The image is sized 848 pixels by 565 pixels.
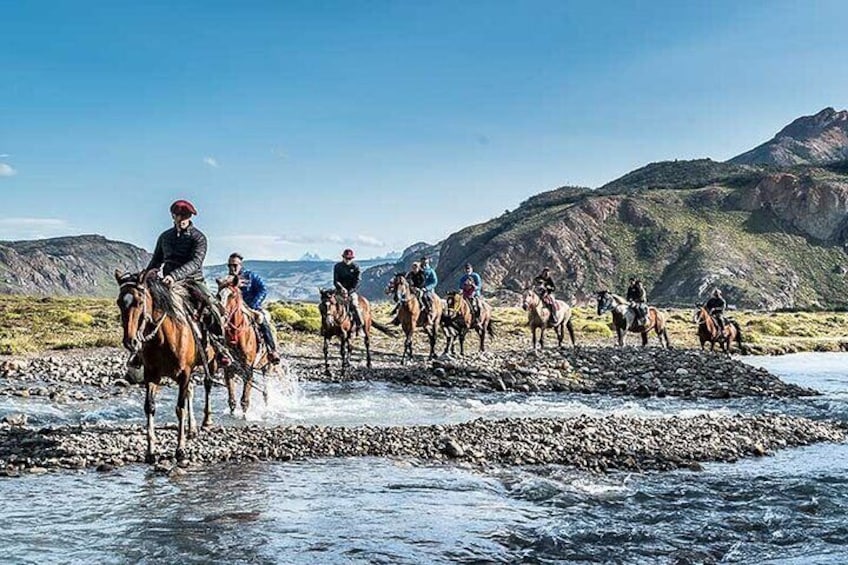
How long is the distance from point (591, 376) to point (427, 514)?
662 inches

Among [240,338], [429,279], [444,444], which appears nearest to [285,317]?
[429,279]

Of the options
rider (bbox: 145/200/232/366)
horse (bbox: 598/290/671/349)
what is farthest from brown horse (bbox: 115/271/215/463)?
horse (bbox: 598/290/671/349)

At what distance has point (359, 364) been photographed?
2761 centimetres

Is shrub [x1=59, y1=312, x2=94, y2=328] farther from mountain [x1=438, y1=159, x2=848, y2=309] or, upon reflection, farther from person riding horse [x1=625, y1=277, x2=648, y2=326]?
mountain [x1=438, y1=159, x2=848, y2=309]

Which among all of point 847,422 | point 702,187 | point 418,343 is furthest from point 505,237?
point 847,422

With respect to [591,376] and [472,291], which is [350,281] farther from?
[472,291]

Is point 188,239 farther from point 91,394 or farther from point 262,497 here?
point 91,394

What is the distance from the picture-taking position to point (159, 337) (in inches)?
461

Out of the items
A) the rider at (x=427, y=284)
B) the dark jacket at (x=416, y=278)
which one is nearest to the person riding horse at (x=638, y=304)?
the rider at (x=427, y=284)

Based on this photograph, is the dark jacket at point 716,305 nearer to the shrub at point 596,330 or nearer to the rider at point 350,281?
the shrub at point 596,330

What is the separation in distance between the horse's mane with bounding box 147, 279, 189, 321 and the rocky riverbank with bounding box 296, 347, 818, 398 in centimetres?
1162

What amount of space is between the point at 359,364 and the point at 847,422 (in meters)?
15.7

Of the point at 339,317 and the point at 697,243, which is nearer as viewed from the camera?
the point at 339,317

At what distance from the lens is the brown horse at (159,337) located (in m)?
10.8
